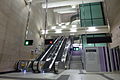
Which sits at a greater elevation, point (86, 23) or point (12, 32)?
point (86, 23)

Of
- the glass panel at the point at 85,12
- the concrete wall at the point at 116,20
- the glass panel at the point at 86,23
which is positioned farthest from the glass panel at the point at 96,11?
the concrete wall at the point at 116,20

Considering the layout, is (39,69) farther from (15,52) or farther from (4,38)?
(4,38)

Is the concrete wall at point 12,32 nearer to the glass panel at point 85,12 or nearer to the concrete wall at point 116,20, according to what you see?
the glass panel at point 85,12

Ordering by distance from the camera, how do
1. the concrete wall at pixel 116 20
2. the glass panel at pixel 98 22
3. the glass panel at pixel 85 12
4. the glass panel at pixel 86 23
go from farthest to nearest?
1. the glass panel at pixel 85 12
2. the glass panel at pixel 86 23
3. the glass panel at pixel 98 22
4. the concrete wall at pixel 116 20

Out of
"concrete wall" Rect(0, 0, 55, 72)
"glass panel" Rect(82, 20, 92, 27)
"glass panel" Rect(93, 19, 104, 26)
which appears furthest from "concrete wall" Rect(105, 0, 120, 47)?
"concrete wall" Rect(0, 0, 55, 72)

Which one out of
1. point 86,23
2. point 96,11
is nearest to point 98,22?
point 86,23

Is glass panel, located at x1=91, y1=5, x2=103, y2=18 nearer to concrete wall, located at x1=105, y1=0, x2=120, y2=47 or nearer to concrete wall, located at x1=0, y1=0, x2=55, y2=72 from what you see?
concrete wall, located at x1=105, y1=0, x2=120, y2=47

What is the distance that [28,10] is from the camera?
810 cm

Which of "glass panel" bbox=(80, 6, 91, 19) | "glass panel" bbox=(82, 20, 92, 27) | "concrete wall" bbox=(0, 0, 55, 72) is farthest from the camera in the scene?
"glass panel" bbox=(80, 6, 91, 19)

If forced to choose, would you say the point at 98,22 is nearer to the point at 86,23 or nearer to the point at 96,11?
the point at 86,23

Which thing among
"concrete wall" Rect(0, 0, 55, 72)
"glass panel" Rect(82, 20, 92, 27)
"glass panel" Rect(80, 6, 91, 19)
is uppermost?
"glass panel" Rect(80, 6, 91, 19)

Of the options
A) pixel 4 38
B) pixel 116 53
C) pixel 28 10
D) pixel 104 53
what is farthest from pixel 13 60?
pixel 116 53

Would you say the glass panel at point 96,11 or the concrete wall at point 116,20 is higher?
the glass panel at point 96,11

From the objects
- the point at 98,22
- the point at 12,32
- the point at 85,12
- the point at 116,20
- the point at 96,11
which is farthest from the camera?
the point at 85,12
